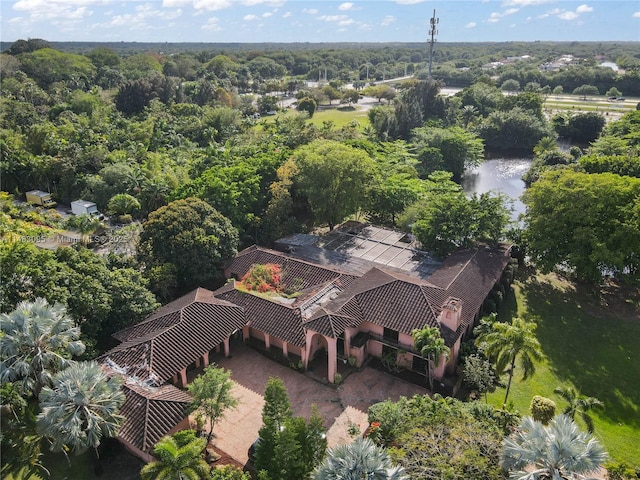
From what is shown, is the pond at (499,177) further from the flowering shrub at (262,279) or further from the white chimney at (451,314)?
the flowering shrub at (262,279)

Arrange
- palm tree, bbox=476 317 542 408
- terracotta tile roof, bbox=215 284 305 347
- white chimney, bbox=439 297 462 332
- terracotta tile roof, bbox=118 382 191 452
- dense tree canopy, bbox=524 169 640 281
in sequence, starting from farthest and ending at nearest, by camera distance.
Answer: dense tree canopy, bbox=524 169 640 281
terracotta tile roof, bbox=215 284 305 347
white chimney, bbox=439 297 462 332
palm tree, bbox=476 317 542 408
terracotta tile roof, bbox=118 382 191 452

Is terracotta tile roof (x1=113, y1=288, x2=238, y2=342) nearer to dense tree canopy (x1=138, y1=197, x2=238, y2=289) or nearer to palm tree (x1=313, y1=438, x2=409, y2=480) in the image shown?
dense tree canopy (x1=138, y1=197, x2=238, y2=289)

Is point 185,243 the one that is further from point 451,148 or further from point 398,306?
point 451,148

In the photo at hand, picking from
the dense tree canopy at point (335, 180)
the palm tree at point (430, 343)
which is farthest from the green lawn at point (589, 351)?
the dense tree canopy at point (335, 180)

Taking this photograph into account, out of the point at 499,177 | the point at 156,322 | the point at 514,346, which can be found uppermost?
the point at 514,346

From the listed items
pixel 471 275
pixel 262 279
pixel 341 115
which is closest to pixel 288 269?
pixel 262 279

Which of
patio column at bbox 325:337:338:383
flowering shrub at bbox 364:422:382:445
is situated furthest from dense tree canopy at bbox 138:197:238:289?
flowering shrub at bbox 364:422:382:445

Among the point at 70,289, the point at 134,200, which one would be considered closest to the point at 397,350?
the point at 70,289
